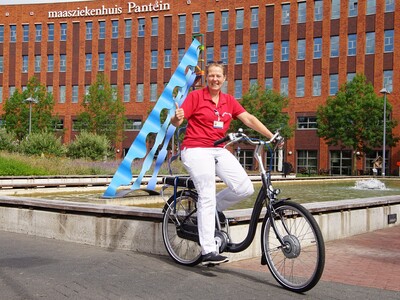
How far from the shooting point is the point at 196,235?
→ 5.49 m

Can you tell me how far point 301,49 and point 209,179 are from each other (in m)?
49.3

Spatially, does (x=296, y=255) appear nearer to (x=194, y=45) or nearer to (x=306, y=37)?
(x=194, y=45)

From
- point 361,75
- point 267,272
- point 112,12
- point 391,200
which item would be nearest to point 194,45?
point 391,200

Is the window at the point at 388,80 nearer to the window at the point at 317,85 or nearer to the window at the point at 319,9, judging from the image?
the window at the point at 317,85

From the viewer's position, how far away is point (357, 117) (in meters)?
45.4

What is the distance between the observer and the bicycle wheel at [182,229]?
5656 mm

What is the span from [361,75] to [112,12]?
90.9 feet

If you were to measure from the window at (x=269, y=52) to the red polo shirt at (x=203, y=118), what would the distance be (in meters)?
49.5

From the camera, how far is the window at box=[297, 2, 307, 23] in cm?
5225

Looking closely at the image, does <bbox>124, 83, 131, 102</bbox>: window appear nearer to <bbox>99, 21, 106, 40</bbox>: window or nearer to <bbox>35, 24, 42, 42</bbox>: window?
<bbox>99, 21, 106, 40</bbox>: window

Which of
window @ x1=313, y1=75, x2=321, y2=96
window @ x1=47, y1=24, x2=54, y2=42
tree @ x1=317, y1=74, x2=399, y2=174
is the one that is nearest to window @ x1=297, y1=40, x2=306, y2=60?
window @ x1=313, y1=75, x2=321, y2=96

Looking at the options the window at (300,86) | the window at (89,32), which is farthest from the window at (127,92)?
the window at (300,86)

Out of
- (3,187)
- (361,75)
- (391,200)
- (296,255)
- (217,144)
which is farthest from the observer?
(361,75)

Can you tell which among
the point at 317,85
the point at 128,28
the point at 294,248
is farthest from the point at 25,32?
the point at 294,248
